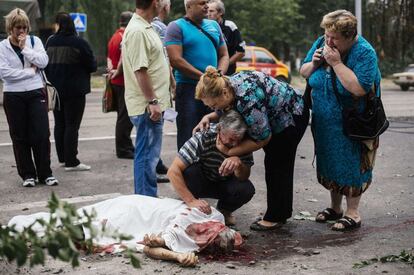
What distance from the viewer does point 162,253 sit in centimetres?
420

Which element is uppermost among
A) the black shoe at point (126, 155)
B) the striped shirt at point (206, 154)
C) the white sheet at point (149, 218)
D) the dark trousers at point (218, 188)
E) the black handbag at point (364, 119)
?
the black handbag at point (364, 119)

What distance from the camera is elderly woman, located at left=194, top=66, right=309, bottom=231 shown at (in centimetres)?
440

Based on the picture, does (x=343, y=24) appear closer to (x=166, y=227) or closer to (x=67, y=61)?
(x=166, y=227)

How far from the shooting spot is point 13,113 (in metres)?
6.52

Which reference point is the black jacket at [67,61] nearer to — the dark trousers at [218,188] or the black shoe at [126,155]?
the black shoe at [126,155]

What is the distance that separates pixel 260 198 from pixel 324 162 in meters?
1.17

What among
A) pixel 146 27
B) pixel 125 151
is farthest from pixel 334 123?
pixel 125 151

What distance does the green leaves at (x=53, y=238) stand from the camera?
1.76m

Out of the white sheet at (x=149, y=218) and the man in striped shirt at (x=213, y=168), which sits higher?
the man in striped shirt at (x=213, y=168)

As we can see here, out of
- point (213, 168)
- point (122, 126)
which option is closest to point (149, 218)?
point (213, 168)

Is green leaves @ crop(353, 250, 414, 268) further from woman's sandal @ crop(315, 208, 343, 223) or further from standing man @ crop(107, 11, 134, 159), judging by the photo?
standing man @ crop(107, 11, 134, 159)

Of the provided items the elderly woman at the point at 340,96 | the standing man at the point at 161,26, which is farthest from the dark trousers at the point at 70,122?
the elderly woman at the point at 340,96

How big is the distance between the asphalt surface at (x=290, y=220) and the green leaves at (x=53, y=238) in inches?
87.5

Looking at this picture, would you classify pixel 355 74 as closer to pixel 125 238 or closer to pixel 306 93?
pixel 306 93
